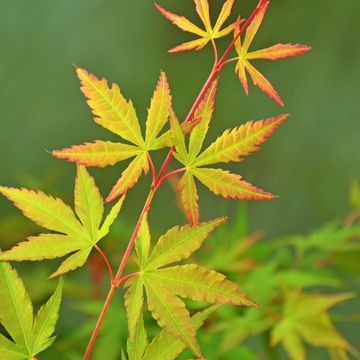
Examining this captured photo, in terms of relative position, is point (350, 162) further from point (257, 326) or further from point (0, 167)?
point (257, 326)

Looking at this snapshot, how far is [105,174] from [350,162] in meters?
0.46

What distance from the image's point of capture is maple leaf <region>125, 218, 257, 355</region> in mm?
203

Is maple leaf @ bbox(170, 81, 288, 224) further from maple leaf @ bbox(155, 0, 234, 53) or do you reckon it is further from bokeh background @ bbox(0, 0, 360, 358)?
bokeh background @ bbox(0, 0, 360, 358)

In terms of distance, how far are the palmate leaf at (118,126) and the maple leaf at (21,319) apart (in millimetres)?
41

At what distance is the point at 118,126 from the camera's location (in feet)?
0.72

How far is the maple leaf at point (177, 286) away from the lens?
0.20m

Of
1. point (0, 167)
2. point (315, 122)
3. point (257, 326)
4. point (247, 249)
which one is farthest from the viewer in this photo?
point (315, 122)

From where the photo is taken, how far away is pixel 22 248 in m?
0.21

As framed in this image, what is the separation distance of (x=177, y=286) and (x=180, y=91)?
3.32ft

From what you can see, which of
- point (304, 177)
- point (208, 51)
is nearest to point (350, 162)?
point (304, 177)

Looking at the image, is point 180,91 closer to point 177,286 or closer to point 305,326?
point 305,326

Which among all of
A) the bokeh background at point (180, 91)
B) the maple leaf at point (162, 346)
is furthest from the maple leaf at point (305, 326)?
the bokeh background at point (180, 91)

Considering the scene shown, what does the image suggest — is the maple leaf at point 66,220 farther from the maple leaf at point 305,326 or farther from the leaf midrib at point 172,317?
the maple leaf at point 305,326

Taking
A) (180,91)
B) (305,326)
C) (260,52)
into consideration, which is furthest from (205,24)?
(180,91)
